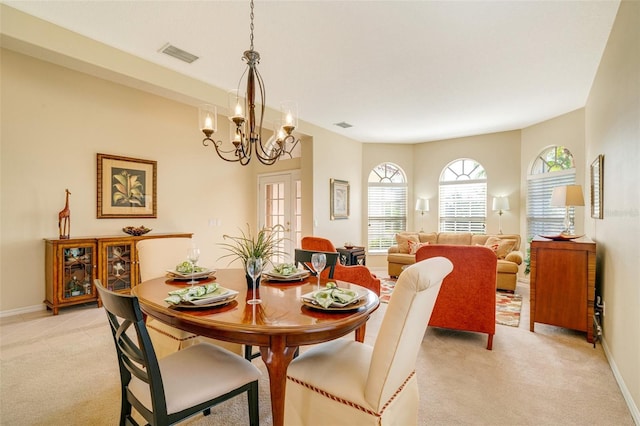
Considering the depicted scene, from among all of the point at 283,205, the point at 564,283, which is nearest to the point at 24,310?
the point at 283,205

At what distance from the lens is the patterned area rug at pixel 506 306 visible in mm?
3653

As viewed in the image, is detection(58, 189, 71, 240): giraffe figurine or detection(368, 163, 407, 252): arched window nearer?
detection(58, 189, 71, 240): giraffe figurine

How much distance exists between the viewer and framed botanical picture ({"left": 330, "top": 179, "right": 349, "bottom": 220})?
595 centimetres

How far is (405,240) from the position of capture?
243 inches

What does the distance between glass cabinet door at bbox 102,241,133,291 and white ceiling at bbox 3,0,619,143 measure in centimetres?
237

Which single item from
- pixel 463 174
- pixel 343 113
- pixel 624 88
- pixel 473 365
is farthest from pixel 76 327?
pixel 463 174

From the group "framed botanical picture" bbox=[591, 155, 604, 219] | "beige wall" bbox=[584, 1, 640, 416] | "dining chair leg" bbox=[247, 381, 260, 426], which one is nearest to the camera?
"dining chair leg" bbox=[247, 381, 260, 426]

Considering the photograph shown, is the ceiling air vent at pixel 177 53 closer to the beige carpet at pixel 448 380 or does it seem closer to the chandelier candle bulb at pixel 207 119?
the chandelier candle bulb at pixel 207 119

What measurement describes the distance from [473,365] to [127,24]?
390 cm

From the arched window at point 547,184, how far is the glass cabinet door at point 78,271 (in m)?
6.77

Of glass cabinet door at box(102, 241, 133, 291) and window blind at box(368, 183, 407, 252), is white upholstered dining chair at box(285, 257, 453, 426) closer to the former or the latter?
glass cabinet door at box(102, 241, 133, 291)

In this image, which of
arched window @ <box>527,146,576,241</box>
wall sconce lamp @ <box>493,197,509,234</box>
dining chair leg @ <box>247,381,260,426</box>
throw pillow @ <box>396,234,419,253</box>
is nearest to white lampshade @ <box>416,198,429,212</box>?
throw pillow @ <box>396,234,419,253</box>

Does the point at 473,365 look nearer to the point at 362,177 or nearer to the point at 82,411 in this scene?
the point at 82,411

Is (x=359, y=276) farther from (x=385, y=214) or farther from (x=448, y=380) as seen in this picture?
(x=385, y=214)
